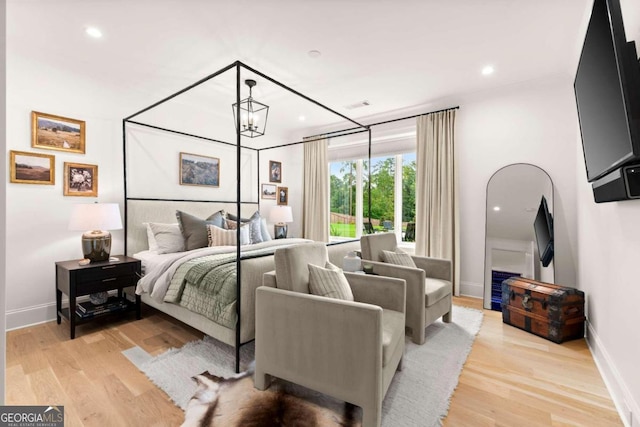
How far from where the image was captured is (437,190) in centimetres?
395

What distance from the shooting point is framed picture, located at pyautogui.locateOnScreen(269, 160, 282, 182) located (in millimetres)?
5227

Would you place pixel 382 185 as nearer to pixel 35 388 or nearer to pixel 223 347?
pixel 223 347

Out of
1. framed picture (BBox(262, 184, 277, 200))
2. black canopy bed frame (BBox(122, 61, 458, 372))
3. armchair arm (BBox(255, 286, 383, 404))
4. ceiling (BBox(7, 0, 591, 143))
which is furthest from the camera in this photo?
framed picture (BBox(262, 184, 277, 200))

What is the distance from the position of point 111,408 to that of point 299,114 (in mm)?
4104

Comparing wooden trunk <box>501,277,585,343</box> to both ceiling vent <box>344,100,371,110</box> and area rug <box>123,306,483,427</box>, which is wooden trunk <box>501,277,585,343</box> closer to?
area rug <box>123,306,483,427</box>

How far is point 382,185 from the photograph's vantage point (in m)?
4.84

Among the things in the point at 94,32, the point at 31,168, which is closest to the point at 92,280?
the point at 31,168

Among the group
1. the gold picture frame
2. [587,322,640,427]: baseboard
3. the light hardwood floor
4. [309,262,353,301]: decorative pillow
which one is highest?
the gold picture frame

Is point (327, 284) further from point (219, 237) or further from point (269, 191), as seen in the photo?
point (269, 191)

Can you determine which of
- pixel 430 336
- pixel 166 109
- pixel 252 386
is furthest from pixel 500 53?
pixel 166 109

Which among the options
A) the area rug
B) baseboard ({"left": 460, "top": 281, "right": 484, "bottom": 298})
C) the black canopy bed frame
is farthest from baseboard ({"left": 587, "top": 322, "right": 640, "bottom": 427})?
the black canopy bed frame

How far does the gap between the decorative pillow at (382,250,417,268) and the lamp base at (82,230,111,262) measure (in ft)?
9.05

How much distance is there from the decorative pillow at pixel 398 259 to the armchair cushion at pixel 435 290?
240 mm

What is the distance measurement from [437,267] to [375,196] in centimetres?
220
